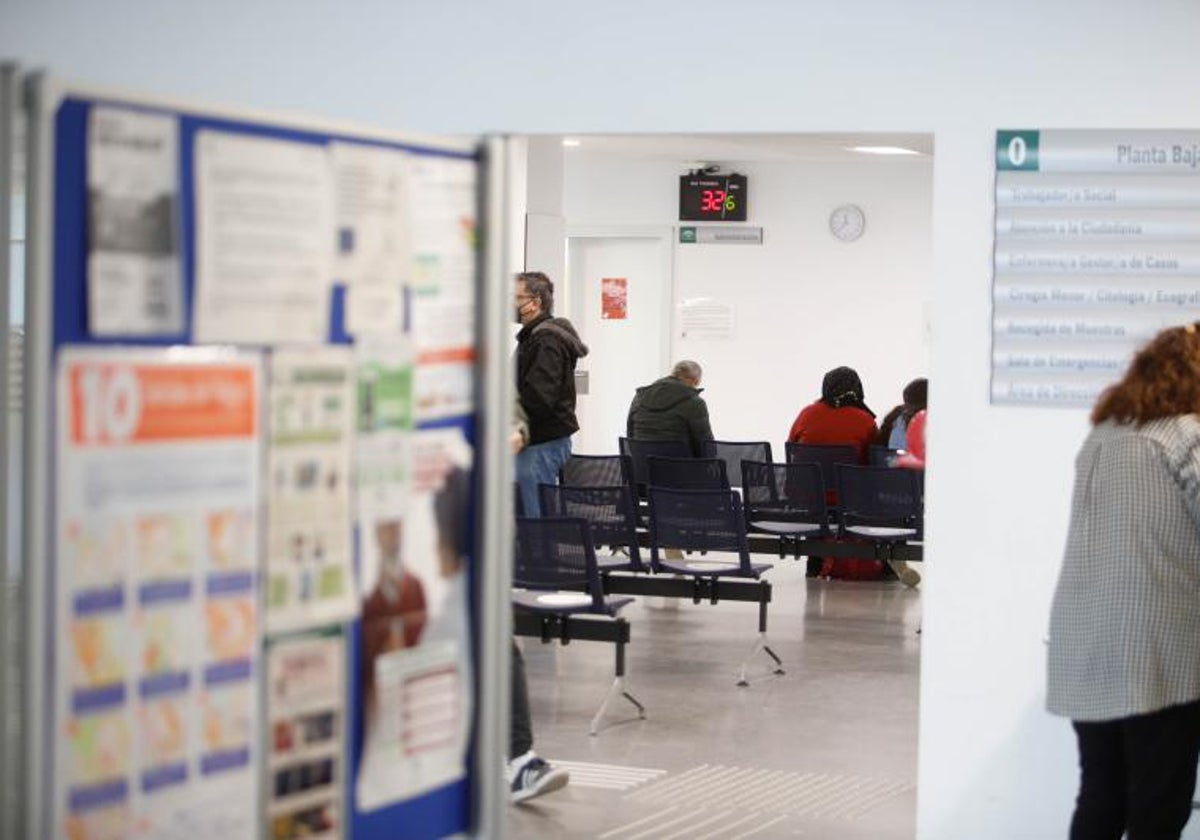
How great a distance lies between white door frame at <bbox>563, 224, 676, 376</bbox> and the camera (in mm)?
15859

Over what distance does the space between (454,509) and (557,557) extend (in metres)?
4.14

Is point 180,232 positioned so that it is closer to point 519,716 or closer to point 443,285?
point 443,285

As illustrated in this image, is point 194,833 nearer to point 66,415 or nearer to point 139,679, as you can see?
point 139,679

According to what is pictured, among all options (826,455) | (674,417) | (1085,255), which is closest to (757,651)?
(826,455)

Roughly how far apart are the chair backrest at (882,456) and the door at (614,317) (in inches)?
209

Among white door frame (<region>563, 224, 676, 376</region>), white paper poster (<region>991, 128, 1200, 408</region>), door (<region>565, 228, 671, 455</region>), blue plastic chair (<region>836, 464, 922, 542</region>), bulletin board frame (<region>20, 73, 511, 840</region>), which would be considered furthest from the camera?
door (<region>565, 228, 671, 455</region>)

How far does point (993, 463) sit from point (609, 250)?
1118cm

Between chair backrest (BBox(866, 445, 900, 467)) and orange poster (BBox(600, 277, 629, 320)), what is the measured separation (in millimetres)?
5562

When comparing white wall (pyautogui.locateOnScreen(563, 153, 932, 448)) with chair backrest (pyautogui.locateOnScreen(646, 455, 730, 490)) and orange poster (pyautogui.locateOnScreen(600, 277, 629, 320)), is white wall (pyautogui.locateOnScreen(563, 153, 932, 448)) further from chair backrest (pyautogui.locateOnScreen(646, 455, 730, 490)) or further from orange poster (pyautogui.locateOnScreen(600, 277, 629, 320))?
chair backrest (pyautogui.locateOnScreen(646, 455, 730, 490))

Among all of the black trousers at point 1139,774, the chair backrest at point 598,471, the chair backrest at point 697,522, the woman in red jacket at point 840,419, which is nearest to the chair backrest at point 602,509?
the chair backrest at point 697,522

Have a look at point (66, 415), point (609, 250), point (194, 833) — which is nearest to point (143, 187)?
point (66, 415)

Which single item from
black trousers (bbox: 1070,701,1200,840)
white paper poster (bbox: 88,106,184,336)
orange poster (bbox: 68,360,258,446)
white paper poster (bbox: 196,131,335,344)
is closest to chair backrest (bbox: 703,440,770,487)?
black trousers (bbox: 1070,701,1200,840)

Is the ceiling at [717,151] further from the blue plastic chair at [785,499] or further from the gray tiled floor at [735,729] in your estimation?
the gray tiled floor at [735,729]

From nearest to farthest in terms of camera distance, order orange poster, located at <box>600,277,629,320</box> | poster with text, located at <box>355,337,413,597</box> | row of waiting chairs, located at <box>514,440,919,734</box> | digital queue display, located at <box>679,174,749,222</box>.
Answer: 1. poster with text, located at <box>355,337,413,597</box>
2. row of waiting chairs, located at <box>514,440,919,734</box>
3. digital queue display, located at <box>679,174,749,222</box>
4. orange poster, located at <box>600,277,629,320</box>
